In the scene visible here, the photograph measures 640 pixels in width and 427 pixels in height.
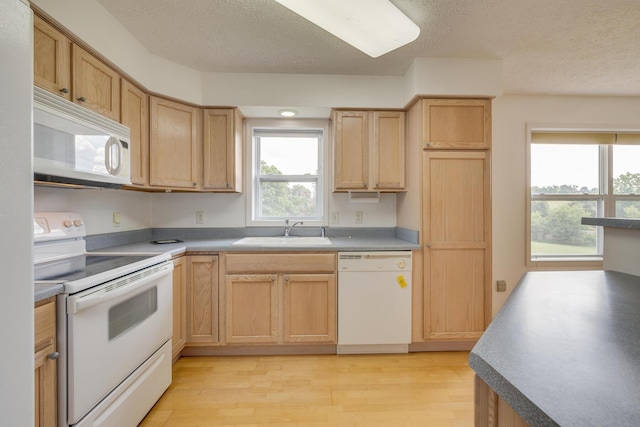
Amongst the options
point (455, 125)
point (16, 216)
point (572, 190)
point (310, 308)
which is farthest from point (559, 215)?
point (16, 216)

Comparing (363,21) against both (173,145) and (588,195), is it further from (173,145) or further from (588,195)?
(588,195)

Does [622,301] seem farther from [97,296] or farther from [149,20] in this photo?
[149,20]

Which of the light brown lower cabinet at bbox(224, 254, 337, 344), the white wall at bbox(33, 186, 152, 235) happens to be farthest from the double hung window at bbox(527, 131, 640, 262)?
the white wall at bbox(33, 186, 152, 235)

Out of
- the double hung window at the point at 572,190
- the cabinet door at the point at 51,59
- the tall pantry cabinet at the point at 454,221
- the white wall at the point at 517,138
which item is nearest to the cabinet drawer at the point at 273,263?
the tall pantry cabinet at the point at 454,221

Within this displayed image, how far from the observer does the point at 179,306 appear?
7.17 ft

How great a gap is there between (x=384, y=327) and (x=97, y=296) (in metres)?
1.90

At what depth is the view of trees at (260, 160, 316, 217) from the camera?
2998mm

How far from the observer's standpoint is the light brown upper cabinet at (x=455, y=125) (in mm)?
2338

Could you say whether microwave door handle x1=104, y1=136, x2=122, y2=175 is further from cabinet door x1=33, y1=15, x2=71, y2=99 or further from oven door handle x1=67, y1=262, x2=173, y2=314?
oven door handle x1=67, y1=262, x2=173, y2=314

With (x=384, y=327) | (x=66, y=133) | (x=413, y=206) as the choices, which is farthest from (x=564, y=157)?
(x=66, y=133)

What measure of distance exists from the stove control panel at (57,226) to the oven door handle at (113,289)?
55cm

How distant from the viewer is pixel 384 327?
7.61 ft

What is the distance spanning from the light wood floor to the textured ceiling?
2377 millimetres

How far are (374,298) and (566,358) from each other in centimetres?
185
